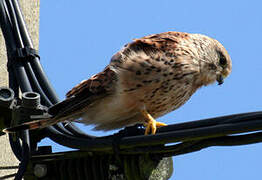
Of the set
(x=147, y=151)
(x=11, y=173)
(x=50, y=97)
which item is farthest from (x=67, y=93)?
(x=147, y=151)

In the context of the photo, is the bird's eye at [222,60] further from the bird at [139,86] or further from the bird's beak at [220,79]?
the bird at [139,86]

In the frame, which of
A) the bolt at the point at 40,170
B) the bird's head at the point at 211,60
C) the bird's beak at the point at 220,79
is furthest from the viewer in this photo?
the bird's beak at the point at 220,79

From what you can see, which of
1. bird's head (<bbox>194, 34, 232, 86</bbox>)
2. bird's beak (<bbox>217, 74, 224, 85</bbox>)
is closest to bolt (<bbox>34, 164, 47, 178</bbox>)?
bird's head (<bbox>194, 34, 232, 86</bbox>)

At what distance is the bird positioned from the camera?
A: 12.7 feet

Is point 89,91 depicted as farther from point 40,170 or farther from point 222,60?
point 222,60

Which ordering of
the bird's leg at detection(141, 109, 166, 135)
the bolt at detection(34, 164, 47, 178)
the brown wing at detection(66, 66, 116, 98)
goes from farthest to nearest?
the brown wing at detection(66, 66, 116, 98), the bird's leg at detection(141, 109, 166, 135), the bolt at detection(34, 164, 47, 178)

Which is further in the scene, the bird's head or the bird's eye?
the bird's eye

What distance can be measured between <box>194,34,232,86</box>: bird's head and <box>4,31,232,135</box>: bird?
0.14 metres

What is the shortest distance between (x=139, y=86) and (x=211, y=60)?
0.88 m

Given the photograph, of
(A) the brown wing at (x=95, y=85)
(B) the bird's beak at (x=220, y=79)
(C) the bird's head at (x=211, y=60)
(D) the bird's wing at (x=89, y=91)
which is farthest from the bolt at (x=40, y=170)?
(B) the bird's beak at (x=220, y=79)

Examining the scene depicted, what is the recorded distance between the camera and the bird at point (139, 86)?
3.87 meters

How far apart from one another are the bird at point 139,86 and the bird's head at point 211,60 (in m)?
0.14

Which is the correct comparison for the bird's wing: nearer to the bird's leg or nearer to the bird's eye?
the bird's leg

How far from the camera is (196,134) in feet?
8.76
